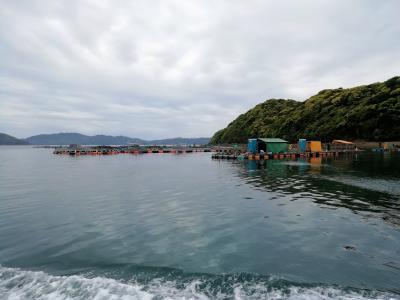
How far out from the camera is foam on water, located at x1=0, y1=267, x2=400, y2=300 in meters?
10.1

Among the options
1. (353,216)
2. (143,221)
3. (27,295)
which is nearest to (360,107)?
(353,216)

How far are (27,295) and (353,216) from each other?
64.7ft

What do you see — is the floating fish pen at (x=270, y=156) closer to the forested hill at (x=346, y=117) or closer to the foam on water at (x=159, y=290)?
the forested hill at (x=346, y=117)

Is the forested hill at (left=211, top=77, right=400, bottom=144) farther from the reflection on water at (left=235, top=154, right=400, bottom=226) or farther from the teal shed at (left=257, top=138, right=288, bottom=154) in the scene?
the reflection on water at (left=235, top=154, right=400, bottom=226)

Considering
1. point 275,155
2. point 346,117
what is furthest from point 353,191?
point 346,117

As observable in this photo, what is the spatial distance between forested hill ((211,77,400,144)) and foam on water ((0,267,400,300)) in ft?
355

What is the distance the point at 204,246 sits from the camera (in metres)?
15.0

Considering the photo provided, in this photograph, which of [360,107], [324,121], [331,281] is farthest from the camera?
[324,121]

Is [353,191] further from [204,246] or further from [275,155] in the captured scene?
[275,155]

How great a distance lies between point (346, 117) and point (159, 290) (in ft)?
387

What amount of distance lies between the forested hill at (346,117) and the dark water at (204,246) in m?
86.8

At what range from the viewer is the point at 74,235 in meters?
17.3

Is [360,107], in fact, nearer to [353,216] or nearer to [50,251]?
[353,216]

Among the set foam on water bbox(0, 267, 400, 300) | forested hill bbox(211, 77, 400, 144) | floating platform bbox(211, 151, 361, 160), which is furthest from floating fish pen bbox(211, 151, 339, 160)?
foam on water bbox(0, 267, 400, 300)
